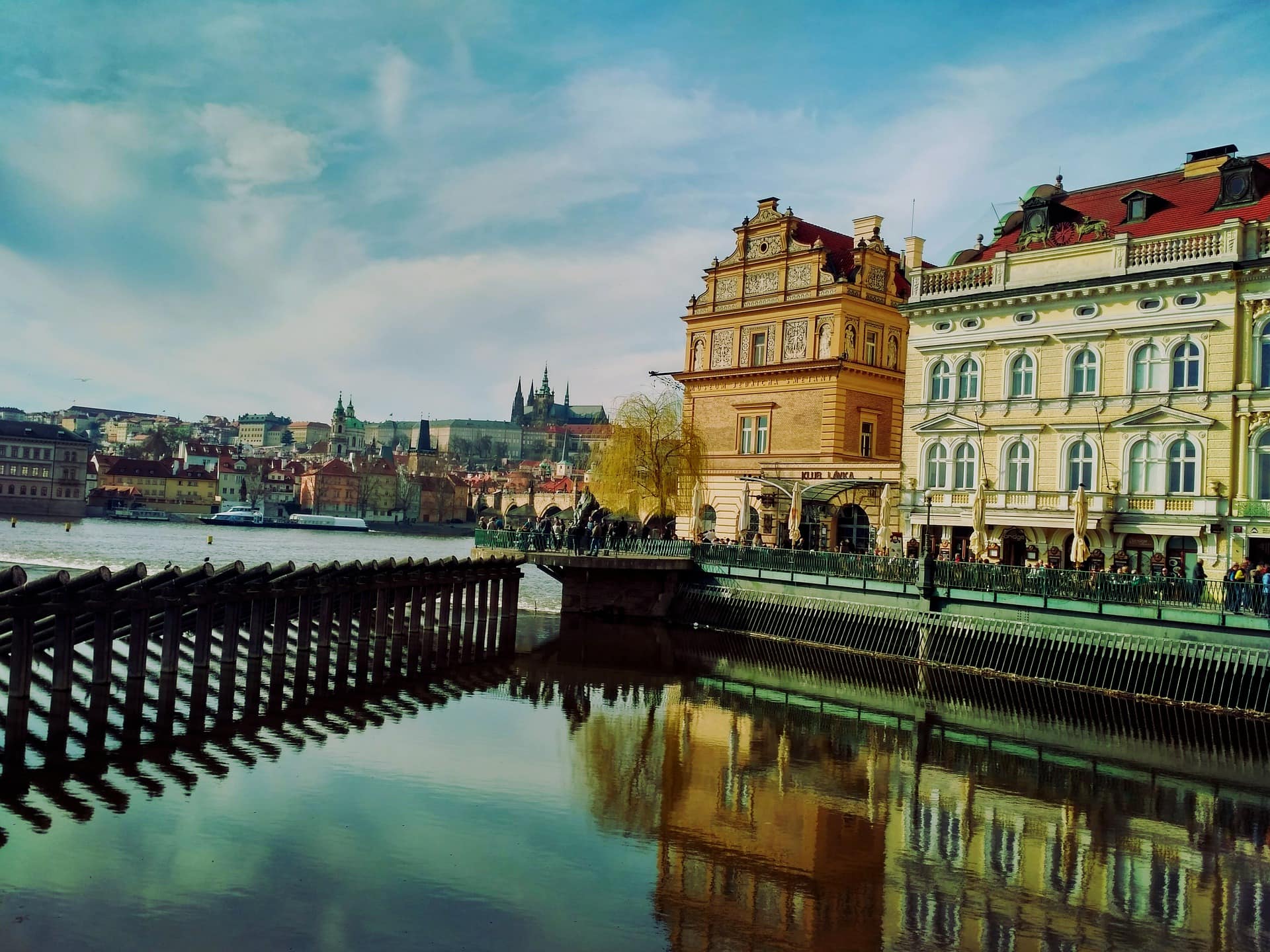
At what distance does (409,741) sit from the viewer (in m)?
21.2

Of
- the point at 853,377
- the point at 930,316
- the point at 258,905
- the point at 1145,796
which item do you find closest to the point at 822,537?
the point at 853,377

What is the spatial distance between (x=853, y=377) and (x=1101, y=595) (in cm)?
1899

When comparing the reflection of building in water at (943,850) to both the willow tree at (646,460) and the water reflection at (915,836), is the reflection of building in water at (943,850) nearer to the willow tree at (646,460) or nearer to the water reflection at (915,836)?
the water reflection at (915,836)

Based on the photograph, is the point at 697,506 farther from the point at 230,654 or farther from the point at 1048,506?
the point at 230,654

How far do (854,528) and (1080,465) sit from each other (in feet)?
36.6

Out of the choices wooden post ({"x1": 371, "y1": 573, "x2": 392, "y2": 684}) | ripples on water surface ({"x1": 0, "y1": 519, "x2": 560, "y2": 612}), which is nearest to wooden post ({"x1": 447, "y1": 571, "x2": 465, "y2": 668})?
wooden post ({"x1": 371, "y1": 573, "x2": 392, "y2": 684})

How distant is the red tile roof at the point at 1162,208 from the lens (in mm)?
34188

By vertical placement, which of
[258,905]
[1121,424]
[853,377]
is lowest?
[258,905]

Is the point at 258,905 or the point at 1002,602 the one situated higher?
the point at 1002,602

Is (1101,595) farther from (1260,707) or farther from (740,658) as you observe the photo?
(740,658)

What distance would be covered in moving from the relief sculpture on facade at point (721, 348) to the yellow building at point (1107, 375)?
11.0 metres

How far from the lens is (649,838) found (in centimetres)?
1595

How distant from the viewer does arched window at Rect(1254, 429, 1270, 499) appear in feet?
Result: 99.2

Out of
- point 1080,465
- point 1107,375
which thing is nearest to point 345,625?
point 1080,465
